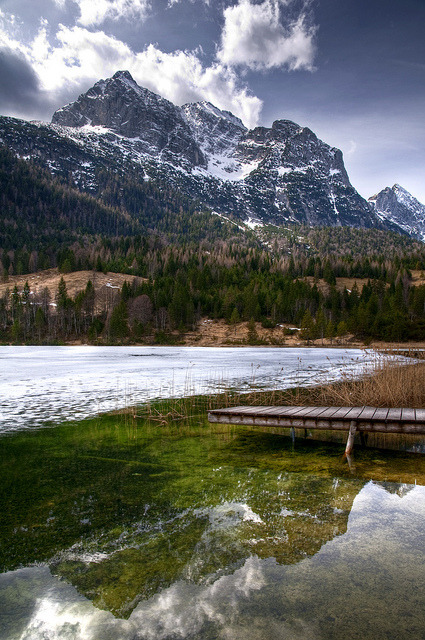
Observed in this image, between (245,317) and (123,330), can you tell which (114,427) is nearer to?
(123,330)

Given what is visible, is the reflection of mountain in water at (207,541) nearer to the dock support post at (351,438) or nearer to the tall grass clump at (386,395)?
the dock support post at (351,438)

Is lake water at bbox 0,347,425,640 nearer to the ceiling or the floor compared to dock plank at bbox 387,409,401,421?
nearer to the floor

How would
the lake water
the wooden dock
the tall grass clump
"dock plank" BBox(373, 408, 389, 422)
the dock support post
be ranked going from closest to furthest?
the lake water → the dock support post → the wooden dock → "dock plank" BBox(373, 408, 389, 422) → the tall grass clump

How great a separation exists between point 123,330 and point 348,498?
312ft

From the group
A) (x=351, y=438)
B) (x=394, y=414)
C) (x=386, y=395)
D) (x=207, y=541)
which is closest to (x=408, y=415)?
(x=394, y=414)

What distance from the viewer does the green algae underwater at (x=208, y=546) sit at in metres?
3.41

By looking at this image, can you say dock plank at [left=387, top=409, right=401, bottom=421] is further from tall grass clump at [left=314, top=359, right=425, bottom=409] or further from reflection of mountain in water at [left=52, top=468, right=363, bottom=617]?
reflection of mountain in water at [left=52, top=468, right=363, bottom=617]

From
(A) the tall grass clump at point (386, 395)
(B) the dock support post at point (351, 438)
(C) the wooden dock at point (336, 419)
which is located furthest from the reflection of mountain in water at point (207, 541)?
(A) the tall grass clump at point (386, 395)

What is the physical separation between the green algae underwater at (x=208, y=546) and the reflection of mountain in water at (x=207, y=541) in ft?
0.07

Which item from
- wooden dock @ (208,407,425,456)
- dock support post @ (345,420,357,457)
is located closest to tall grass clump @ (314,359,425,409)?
wooden dock @ (208,407,425,456)

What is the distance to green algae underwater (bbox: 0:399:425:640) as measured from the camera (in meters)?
3.41

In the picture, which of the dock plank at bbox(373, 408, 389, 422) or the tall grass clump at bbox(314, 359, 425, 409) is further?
the tall grass clump at bbox(314, 359, 425, 409)

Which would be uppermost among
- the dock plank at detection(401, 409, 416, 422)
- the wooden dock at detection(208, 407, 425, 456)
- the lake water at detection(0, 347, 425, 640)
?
the dock plank at detection(401, 409, 416, 422)

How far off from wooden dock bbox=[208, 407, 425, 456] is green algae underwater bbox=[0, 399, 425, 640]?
2.55 ft
